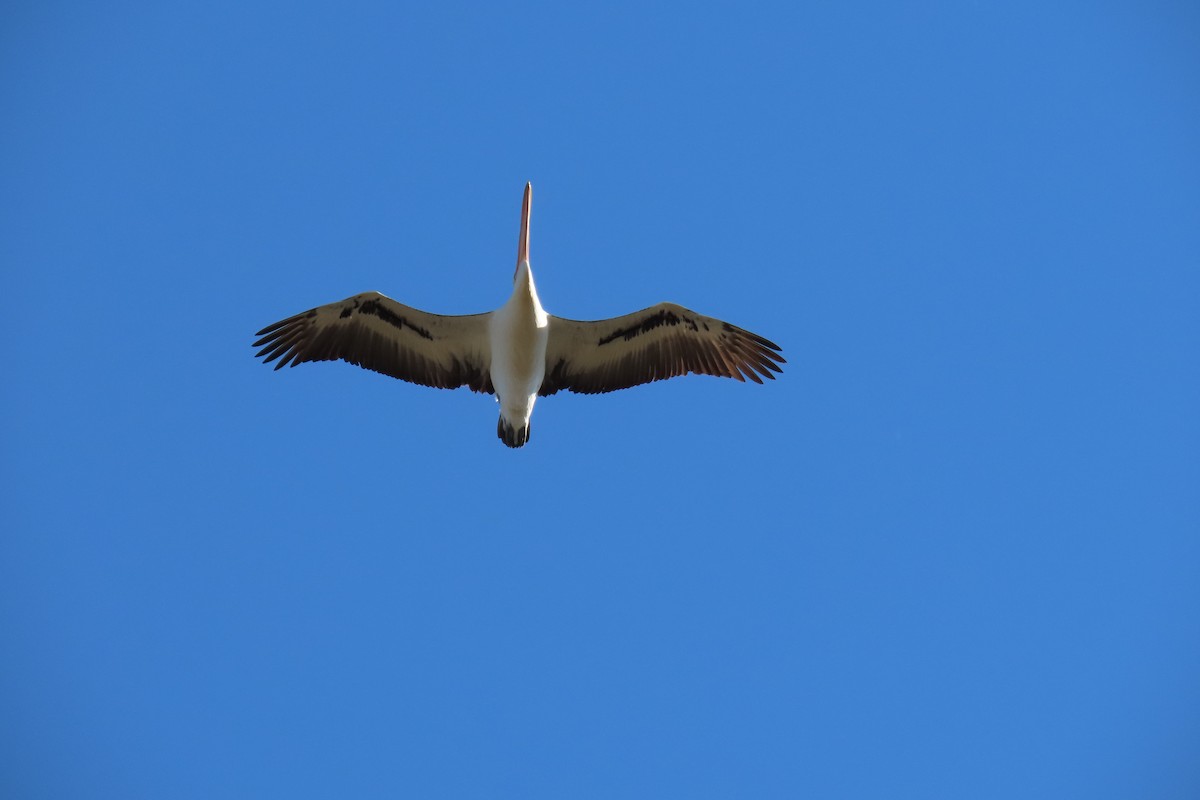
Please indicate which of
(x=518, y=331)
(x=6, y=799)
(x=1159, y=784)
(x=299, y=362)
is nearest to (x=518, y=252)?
(x=518, y=331)

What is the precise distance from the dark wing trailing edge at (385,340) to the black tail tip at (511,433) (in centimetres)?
61

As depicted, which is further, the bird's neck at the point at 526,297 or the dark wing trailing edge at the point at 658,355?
the dark wing trailing edge at the point at 658,355

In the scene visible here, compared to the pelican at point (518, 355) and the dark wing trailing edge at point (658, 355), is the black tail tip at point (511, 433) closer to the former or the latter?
the pelican at point (518, 355)

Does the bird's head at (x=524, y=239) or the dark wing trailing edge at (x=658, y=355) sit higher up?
the bird's head at (x=524, y=239)

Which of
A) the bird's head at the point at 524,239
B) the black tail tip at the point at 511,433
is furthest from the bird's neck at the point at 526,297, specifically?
the black tail tip at the point at 511,433

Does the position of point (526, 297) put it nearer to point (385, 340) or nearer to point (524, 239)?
point (524, 239)

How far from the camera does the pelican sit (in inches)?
530

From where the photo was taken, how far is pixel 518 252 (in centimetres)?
1350

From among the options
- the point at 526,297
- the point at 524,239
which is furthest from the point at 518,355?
the point at 524,239

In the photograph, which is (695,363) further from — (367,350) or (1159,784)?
(1159,784)

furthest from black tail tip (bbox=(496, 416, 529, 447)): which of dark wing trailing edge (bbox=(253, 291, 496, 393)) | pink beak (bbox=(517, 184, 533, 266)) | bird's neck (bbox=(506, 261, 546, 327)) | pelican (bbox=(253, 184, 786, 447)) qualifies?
pink beak (bbox=(517, 184, 533, 266))

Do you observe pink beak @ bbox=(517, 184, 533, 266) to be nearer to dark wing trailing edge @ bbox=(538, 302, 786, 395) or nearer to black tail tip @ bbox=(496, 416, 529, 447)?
dark wing trailing edge @ bbox=(538, 302, 786, 395)

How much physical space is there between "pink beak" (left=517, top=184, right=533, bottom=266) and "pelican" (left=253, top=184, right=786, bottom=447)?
1 centimetres

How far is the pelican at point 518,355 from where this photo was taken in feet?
44.1
